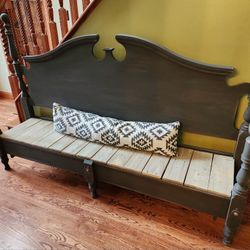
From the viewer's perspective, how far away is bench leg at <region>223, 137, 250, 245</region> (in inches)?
39.2

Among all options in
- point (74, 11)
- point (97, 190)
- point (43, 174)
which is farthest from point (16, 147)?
point (74, 11)

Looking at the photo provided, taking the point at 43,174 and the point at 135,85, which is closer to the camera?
the point at 135,85

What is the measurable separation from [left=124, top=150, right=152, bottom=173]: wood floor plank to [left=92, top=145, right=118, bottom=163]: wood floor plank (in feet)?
0.46

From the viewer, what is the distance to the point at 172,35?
1314 millimetres

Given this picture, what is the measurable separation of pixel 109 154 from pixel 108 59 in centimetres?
63

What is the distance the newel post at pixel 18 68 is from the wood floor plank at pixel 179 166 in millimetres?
1341

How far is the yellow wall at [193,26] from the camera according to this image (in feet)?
3.81

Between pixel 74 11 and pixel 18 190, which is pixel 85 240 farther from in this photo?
pixel 74 11

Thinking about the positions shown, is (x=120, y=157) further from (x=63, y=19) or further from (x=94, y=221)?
(x=63, y=19)

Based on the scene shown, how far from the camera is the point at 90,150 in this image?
150 cm

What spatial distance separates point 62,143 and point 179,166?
2.75 feet

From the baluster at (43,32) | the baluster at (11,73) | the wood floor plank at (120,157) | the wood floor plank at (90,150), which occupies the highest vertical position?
the baluster at (43,32)

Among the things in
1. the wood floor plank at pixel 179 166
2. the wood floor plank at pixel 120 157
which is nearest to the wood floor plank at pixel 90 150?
the wood floor plank at pixel 120 157

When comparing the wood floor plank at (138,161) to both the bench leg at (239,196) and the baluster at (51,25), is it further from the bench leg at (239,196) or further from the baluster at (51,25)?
the baluster at (51,25)
